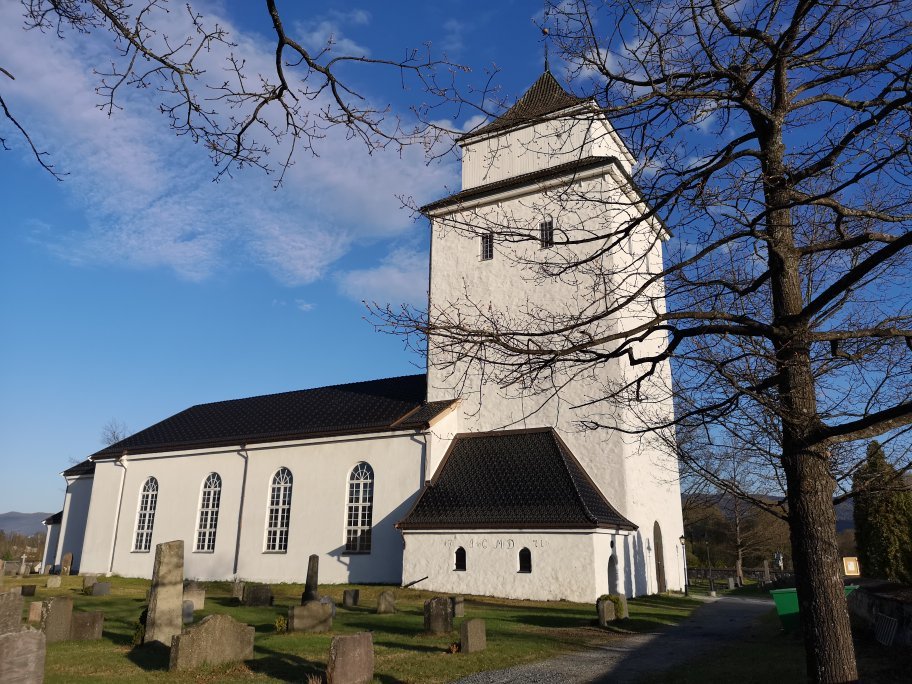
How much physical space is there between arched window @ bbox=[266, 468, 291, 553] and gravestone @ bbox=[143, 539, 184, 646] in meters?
13.4

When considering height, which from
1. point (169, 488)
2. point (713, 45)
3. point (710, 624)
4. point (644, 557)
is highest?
point (713, 45)

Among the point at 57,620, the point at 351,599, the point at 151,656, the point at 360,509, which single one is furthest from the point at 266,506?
the point at 151,656

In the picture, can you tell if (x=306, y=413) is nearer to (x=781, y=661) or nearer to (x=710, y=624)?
(x=710, y=624)

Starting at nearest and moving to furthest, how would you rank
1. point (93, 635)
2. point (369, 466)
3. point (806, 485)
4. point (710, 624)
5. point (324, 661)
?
point (806, 485) → point (324, 661) → point (93, 635) → point (710, 624) → point (369, 466)

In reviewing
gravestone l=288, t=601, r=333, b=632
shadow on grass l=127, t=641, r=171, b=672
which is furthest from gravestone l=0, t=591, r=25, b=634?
gravestone l=288, t=601, r=333, b=632

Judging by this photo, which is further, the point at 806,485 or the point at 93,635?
the point at 93,635

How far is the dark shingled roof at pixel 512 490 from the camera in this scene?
19.4 m

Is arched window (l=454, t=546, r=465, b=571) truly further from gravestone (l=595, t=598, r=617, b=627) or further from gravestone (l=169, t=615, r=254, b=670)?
gravestone (l=169, t=615, r=254, b=670)

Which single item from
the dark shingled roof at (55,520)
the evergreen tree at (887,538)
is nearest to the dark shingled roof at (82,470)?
the dark shingled roof at (55,520)

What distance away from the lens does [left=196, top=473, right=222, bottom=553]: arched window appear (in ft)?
88.7

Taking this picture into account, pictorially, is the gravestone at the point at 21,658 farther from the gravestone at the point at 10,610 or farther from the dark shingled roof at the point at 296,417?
the dark shingled roof at the point at 296,417

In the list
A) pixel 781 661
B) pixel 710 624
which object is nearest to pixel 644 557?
pixel 710 624

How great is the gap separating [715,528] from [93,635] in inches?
2004

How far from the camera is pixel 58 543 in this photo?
34.1 metres
